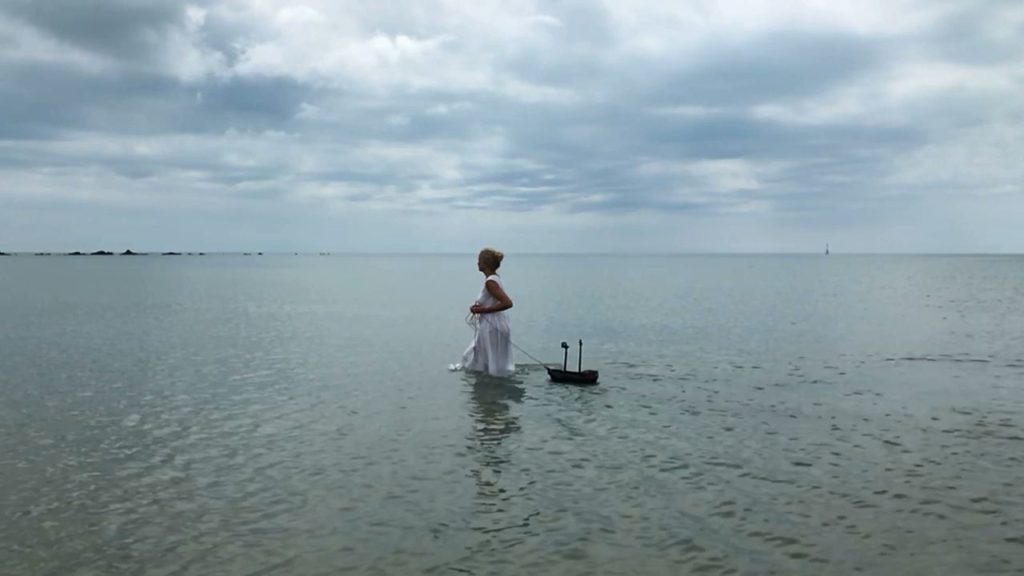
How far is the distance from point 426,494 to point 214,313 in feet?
137

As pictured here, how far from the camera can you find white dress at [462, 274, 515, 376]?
2147 cm

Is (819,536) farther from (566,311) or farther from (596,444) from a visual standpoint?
(566,311)

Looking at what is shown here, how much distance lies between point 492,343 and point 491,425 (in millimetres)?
6114

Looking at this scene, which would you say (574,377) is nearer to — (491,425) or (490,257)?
(490,257)

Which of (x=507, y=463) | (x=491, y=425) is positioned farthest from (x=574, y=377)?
(x=507, y=463)

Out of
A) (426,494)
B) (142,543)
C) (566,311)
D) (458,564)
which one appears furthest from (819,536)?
(566,311)

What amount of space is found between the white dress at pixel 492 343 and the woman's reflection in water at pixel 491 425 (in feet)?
1.16

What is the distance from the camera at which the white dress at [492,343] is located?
2147 cm

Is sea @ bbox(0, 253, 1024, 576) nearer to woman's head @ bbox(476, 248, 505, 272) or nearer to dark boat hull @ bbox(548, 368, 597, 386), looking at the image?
dark boat hull @ bbox(548, 368, 597, 386)

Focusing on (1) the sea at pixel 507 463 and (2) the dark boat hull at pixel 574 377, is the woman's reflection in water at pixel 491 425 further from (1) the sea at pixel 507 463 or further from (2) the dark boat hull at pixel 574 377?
(2) the dark boat hull at pixel 574 377

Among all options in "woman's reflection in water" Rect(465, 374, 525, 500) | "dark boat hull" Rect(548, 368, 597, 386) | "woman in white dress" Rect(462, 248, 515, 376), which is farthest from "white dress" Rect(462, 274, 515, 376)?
"dark boat hull" Rect(548, 368, 597, 386)

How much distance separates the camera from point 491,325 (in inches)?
851

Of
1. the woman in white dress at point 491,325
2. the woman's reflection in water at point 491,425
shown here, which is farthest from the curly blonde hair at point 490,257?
the woman's reflection in water at point 491,425

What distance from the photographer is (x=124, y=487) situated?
1168cm
